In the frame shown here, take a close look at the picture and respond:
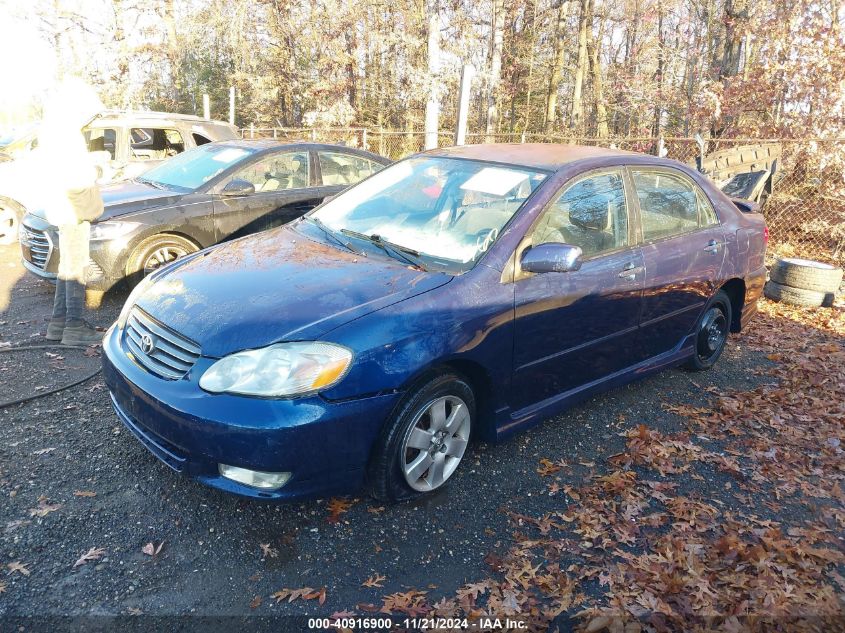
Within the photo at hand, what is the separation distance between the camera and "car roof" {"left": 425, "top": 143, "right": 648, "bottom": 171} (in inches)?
151

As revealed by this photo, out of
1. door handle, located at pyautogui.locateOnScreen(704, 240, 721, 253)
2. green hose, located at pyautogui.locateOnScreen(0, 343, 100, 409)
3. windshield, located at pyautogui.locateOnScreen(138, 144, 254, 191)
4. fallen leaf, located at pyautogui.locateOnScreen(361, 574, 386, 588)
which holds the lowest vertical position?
fallen leaf, located at pyautogui.locateOnScreen(361, 574, 386, 588)

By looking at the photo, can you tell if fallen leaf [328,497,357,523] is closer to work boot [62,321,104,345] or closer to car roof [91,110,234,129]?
work boot [62,321,104,345]

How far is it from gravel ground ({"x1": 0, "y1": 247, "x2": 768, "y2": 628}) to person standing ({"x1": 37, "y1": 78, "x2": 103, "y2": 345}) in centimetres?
100

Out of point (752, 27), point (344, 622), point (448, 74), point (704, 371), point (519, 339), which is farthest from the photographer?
point (448, 74)

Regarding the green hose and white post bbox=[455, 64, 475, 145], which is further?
white post bbox=[455, 64, 475, 145]

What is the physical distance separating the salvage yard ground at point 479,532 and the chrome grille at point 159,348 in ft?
2.19

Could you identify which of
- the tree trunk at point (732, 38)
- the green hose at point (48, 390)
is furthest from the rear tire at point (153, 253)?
the tree trunk at point (732, 38)

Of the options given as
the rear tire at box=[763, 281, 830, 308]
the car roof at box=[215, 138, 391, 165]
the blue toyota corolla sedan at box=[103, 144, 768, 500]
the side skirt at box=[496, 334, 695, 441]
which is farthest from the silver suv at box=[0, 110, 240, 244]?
the rear tire at box=[763, 281, 830, 308]

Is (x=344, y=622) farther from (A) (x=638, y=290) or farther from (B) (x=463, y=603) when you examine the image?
(A) (x=638, y=290)

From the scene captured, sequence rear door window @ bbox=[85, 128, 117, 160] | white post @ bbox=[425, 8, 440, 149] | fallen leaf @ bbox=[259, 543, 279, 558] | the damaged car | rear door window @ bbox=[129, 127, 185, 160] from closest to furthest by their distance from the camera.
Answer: fallen leaf @ bbox=[259, 543, 279, 558], the damaged car, rear door window @ bbox=[85, 128, 117, 160], rear door window @ bbox=[129, 127, 185, 160], white post @ bbox=[425, 8, 440, 149]

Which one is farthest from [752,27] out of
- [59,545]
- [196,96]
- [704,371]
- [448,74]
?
[196,96]

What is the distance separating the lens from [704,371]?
516 cm

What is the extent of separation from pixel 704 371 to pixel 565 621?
3.30 metres

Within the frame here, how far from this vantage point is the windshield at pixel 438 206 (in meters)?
3.42
